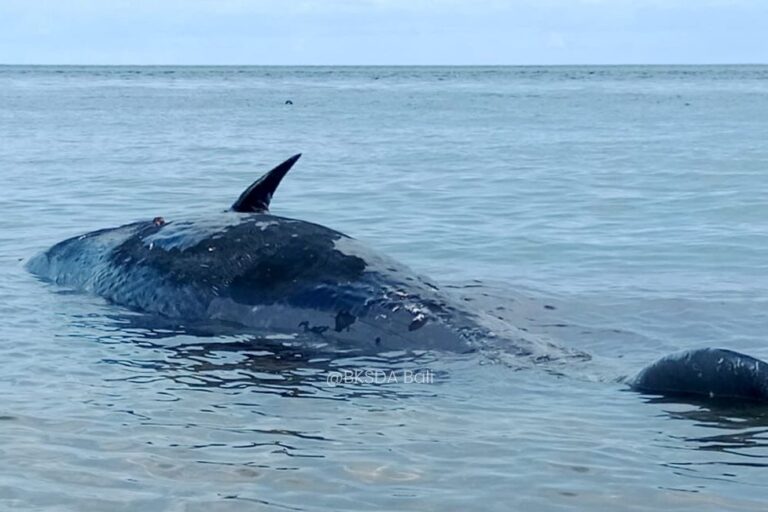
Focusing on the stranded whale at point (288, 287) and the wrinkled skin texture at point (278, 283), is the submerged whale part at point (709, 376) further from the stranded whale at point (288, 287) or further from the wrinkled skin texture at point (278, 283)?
the wrinkled skin texture at point (278, 283)

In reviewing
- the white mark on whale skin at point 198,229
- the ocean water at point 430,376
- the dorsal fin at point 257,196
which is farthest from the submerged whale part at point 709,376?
the dorsal fin at point 257,196

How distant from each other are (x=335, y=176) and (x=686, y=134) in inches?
686

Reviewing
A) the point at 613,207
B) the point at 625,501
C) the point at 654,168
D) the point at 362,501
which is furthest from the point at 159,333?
the point at 654,168

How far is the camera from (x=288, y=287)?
32.3 ft

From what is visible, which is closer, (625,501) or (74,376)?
(625,501)

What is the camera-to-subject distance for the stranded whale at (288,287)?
9.22 metres

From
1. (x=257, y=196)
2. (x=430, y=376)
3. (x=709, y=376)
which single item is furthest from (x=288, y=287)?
(x=709, y=376)

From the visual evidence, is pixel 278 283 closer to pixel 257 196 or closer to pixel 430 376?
pixel 257 196

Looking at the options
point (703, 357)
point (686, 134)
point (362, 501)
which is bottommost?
point (362, 501)

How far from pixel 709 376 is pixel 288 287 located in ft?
11.4

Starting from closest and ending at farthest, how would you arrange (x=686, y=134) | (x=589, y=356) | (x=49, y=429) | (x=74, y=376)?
1. (x=49, y=429)
2. (x=74, y=376)
3. (x=589, y=356)
4. (x=686, y=134)

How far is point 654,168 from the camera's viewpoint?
1071 inches

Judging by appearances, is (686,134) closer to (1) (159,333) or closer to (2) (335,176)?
(2) (335,176)

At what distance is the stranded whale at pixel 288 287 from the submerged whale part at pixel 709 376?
0.01m
